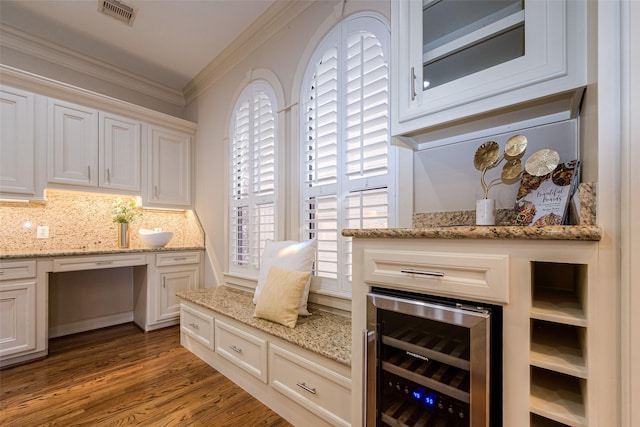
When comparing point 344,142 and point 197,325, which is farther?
point 197,325

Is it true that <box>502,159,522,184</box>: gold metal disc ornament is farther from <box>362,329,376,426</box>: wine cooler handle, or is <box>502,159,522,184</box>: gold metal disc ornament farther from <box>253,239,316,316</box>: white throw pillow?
<box>253,239,316,316</box>: white throw pillow

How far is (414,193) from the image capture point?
1.62 m

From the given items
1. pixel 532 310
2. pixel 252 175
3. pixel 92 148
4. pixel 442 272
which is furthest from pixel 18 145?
pixel 532 310

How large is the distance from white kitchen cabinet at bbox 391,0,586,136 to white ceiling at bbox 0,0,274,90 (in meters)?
1.76

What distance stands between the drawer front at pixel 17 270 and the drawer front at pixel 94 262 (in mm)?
145

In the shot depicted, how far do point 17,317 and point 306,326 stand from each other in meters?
2.45

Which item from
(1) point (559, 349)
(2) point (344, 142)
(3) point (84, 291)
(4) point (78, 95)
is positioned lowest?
(3) point (84, 291)

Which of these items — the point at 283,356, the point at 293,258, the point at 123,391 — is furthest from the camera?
the point at 293,258

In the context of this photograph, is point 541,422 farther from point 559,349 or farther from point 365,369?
point 365,369

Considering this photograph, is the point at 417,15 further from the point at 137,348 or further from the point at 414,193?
the point at 137,348

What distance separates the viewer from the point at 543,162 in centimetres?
105

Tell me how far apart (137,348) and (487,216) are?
3076mm

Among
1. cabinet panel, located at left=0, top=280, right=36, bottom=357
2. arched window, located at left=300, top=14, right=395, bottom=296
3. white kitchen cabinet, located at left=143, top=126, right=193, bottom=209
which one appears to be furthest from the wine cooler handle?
white kitchen cabinet, located at left=143, top=126, right=193, bottom=209

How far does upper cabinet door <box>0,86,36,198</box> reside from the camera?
2.46 m
